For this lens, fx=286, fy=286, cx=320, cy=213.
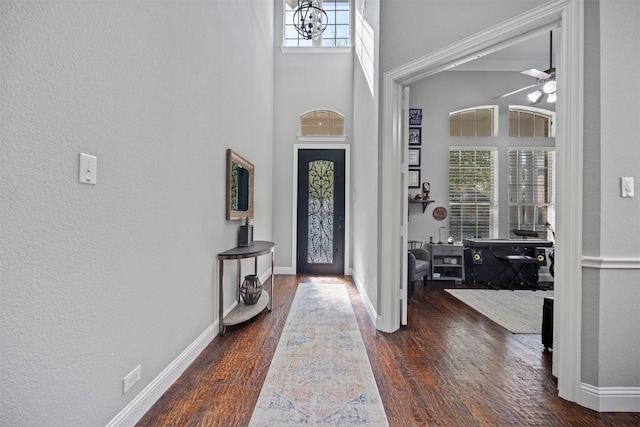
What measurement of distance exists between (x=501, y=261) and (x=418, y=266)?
64.1 inches

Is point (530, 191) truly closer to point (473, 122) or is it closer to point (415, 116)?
point (473, 122)

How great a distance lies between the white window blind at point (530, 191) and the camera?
16.8 feet

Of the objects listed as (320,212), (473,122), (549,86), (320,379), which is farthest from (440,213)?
(320,379)

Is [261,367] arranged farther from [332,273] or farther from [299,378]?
[332,273]

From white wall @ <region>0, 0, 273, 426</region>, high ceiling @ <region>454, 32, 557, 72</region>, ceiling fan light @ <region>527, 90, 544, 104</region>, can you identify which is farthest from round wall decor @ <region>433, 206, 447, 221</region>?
white wall @ <region>0, 0, 273, 426</region>

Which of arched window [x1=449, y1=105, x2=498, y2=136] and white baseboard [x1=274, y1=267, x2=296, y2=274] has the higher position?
arched window [x1=449, y1=105, x2=498, y2=136]

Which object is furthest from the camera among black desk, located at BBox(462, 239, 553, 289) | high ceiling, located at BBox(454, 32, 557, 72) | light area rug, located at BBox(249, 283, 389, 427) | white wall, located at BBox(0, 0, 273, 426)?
high ceiling, located at BBox(454, 32, 557, 72)

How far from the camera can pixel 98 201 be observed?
1236 millimetres

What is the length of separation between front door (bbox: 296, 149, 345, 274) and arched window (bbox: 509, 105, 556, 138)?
319 cm

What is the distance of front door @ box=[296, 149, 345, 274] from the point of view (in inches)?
202

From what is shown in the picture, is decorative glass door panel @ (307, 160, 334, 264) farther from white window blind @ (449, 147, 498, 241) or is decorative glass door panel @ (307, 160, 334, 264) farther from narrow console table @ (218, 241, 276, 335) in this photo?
white window blind @ (449, 147, 498, 241)

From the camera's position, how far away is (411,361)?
7.13 feet

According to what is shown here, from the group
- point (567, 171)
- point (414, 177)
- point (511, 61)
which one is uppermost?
point (511, 61)

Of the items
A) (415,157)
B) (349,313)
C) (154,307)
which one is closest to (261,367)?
(154,307)
